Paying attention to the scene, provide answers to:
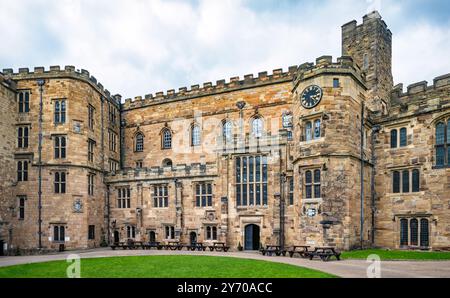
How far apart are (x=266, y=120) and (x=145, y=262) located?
18659 mm

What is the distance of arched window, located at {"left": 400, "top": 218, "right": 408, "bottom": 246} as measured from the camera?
82.1 ft

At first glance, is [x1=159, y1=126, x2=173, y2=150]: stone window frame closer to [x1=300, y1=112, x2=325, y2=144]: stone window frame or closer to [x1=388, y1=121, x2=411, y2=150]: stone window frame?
[x1=300, y1=112, x2=325, y2=144]: stone window frame

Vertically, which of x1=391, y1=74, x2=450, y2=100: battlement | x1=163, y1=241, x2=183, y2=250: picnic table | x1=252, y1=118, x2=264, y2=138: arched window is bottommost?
x1=163, y1=241, x2=183, y2=250: picnic table

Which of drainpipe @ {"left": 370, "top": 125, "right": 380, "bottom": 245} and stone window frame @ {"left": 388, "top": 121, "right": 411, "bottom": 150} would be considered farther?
drainpipe @ {"left": 370, "top": 125, "right": 380, "bottom": 245}

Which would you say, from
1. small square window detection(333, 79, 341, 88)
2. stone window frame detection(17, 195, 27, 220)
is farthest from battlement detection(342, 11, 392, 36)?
stone window frame detection(17, 195, 27, 220)

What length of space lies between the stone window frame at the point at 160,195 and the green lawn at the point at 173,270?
11845 mm

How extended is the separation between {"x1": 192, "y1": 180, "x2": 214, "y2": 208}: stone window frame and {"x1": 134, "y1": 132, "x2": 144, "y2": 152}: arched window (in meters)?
11.6

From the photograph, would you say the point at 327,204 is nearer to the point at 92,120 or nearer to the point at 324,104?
the point at 324,104

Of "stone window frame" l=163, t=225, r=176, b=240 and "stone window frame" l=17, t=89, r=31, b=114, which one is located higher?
"stone window frame" l=17, t=89, r=31, b=114

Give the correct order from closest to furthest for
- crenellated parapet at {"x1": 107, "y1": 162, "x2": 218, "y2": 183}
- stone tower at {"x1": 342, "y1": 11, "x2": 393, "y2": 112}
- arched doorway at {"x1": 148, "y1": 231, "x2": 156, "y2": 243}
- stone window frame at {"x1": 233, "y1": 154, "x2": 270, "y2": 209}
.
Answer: stone window frame at {"x1": 233, "y1": 154, "x2": 270, "y2": 209} → crenellated parapet at {"x1": 107, "y1": 162, "x2": 218, "y2": 183} → arched doorway at {"x1": 148, "y1": 231, "x2": 156, "y2": 243} → stone tower at {"x1": 342, "y1": 11, "x2": 393, "y2": 112}

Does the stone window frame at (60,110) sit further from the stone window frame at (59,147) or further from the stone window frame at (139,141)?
the stone window frame at (139,141)

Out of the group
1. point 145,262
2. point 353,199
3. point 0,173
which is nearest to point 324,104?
point 353,199

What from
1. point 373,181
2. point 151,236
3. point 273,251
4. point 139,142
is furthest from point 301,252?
point 139,142

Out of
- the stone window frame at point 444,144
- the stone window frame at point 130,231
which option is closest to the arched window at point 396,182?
the stone window frame at point 444,144
